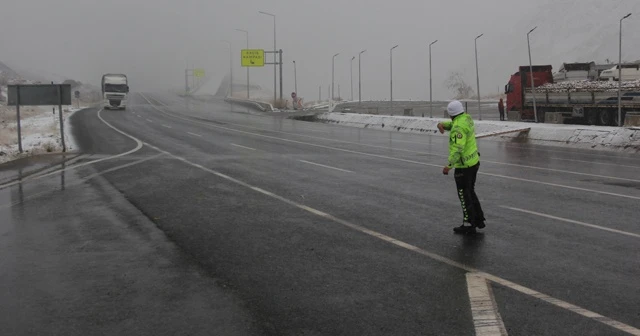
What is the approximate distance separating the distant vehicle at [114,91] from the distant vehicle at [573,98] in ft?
117

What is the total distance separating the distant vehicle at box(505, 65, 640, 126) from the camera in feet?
82.1

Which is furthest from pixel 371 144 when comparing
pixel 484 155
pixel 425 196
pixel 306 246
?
A: pixel 306 246

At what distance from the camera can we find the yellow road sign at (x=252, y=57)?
6600 centimetres

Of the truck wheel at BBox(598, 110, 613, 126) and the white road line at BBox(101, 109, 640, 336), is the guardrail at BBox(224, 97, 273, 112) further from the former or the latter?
the white road line at BBox(101, 109, 640, 336)

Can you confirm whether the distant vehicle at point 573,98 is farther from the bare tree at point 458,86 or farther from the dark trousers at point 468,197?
the bare tree at point 458,86

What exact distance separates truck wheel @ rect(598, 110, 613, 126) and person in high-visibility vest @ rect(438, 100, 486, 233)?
21.0m

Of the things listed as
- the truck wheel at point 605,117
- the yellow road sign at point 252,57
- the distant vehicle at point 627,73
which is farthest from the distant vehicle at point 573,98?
the yellow road sign at point 252,57

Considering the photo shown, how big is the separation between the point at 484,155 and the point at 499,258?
38.3ft

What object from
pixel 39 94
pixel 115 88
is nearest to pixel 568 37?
pixel 115 88

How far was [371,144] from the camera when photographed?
70.6 feet

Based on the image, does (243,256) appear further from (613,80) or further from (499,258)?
(613,80)

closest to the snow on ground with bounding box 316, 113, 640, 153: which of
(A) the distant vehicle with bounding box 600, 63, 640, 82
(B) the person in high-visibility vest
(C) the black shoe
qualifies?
(A) the distant vehicle with bounding box 600, 63, 640, 82

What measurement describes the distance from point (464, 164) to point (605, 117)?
21.4 metres

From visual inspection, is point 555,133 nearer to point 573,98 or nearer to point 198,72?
point 573,98
